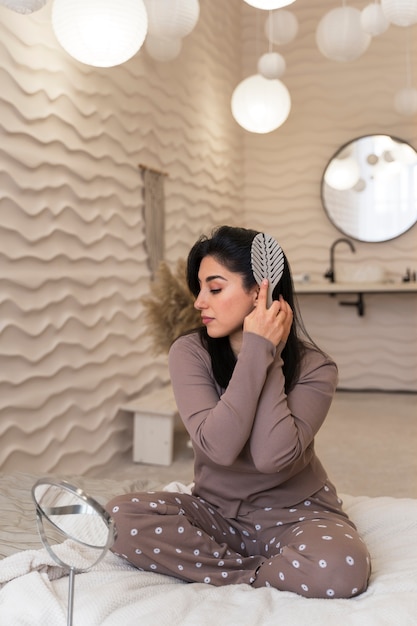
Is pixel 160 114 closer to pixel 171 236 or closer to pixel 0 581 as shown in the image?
pixel 171 236

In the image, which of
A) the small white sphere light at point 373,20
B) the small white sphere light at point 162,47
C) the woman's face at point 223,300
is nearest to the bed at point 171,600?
the woman's face at point 223,300

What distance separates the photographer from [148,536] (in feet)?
4.85

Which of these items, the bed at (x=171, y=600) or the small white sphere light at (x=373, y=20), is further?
the small white sphere light at (x=373, y=20)

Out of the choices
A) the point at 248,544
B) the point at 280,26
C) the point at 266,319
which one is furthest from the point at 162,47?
the point at 248,544

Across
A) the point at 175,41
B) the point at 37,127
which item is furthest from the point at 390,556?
the point at 175,41

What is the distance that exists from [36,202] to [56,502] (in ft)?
7.10

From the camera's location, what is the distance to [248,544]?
162cm

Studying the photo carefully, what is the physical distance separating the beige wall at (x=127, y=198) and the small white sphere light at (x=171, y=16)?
608 mm

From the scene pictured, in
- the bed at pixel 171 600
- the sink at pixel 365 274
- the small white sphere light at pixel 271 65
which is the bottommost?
the bed at pixel 171 600

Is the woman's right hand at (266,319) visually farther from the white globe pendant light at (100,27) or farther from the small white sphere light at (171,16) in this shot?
the small white sphere light at (171,16)

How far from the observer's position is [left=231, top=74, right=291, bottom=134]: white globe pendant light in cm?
346

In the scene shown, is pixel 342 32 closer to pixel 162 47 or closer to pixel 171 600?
pixel 162 47

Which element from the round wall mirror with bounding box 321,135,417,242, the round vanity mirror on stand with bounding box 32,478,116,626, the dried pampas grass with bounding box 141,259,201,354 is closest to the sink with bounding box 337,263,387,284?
the round wall mirror with bounding box 321,135,417,242

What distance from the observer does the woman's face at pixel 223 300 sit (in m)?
1.59
